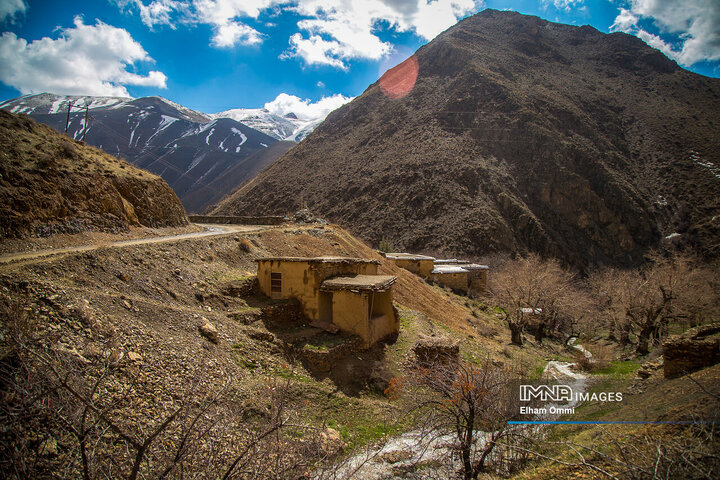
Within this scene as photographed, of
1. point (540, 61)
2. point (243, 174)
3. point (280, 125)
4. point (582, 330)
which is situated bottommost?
point (582, 330)

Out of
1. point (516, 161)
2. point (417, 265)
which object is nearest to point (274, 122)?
point (516, 161)

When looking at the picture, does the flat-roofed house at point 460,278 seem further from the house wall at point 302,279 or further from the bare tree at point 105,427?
the bare tree at point 105,427

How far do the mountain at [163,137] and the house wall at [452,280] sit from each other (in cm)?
6823

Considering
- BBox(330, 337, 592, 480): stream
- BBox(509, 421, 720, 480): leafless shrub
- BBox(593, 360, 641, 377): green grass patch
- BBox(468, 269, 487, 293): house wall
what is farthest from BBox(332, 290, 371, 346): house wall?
BBox(468, 269, 487, 293): house wall

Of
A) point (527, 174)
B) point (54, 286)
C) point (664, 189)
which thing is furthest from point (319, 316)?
point (664, 189)

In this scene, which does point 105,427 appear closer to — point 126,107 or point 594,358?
point 594,358

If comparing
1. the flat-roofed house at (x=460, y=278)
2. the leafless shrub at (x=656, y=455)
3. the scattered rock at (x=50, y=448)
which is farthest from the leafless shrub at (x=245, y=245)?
the flat-roofed house at (x=460, y=278)

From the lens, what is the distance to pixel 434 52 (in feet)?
245


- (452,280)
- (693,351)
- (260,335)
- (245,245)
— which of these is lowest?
(452,280)

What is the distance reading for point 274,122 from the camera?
162875mm

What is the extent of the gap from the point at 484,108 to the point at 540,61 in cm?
2761

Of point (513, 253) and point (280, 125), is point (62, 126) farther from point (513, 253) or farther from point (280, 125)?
point (513, 253)

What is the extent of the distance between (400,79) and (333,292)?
76410 millimetres

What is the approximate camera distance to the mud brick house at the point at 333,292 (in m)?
10.2
